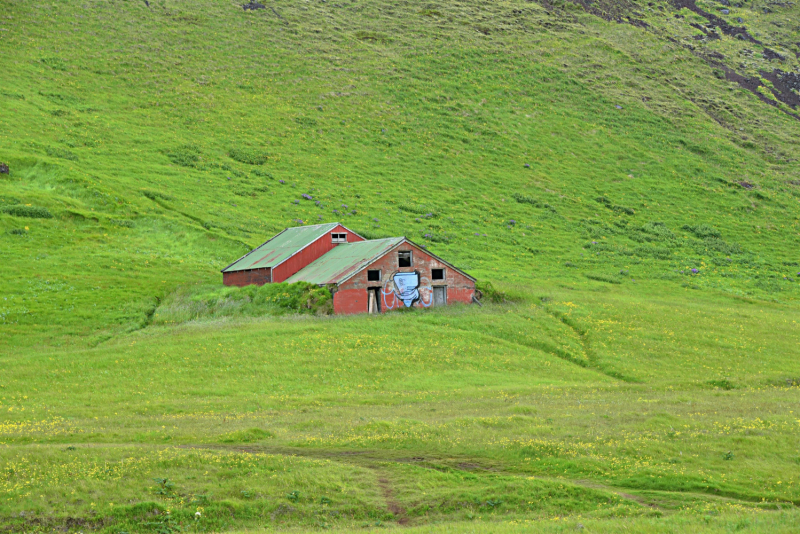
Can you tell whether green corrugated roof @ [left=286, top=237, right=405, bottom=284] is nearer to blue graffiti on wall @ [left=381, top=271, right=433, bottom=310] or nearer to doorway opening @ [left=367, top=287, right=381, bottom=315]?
doorway opening @ [left=367, top=287, right=381, bottom=315]

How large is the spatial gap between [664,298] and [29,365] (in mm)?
55750

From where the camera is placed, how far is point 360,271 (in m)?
53.3

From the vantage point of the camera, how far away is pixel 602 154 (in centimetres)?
11825

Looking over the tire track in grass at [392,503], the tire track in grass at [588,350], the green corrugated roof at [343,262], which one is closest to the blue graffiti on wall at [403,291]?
the green corrugated roof at [343,262]

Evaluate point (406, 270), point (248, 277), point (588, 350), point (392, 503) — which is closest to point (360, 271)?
point (406, 270)

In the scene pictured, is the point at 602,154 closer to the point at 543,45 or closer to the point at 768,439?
the point at 543,45

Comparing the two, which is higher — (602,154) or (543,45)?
(543,45)

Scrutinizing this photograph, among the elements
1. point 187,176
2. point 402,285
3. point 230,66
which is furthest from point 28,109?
point 402,285

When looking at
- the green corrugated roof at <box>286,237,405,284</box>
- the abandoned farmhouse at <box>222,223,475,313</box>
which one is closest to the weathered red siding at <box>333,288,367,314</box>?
the abandoned farmhouse at <box>222,223,475,313</box>

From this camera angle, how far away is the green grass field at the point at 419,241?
20.9 m

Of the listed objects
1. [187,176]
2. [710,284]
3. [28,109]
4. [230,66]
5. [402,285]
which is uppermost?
[230,66]

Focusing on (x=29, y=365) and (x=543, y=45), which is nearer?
(x=29, y=365)

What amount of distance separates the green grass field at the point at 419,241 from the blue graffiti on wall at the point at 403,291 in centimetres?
320

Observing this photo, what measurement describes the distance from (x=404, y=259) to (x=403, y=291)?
2.48 metres
